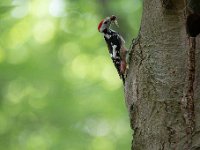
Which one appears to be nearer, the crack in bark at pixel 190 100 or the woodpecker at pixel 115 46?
the crack in bark at pixel 190 100

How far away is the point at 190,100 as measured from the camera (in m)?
2.27

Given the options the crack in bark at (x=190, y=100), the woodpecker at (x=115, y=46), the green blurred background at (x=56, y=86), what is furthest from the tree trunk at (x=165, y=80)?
the green blurred background at (x=56, y=86)

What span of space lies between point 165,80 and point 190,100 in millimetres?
179

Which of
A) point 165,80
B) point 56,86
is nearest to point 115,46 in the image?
point 165,80

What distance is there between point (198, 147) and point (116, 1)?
4408mm

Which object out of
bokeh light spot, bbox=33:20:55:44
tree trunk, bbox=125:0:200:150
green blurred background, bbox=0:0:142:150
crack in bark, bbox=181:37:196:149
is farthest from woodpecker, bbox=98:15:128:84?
bokeh light spot, bbox=33:20:55:44

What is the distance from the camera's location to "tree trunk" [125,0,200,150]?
226cm

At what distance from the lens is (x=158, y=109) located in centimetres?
237

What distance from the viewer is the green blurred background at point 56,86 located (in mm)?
7570

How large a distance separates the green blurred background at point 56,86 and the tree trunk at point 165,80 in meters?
4.72

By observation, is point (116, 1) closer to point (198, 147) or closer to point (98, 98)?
point (98, 98)

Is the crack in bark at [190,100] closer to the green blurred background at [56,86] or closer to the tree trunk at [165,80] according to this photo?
the tree trunk at [165,80]

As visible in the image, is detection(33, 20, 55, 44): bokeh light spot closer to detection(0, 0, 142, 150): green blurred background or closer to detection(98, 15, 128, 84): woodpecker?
detection(0, 0, 142, 150): green blurred background

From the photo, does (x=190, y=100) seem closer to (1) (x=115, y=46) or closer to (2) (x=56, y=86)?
(1) (x=115, y=46)
